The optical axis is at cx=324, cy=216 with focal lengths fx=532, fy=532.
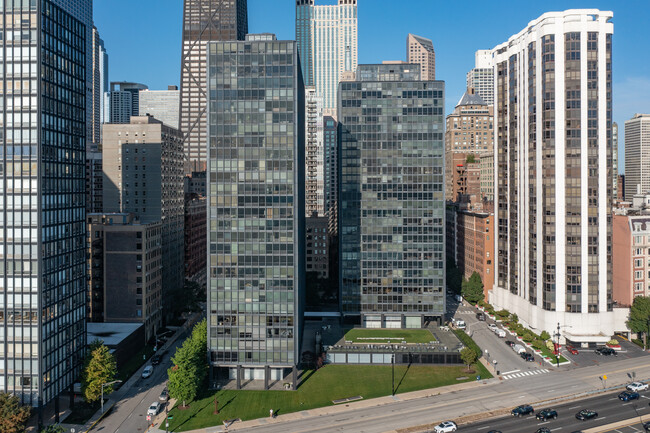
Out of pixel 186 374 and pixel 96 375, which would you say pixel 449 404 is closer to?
pixel 186 374

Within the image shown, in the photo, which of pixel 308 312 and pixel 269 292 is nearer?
pixel 269 292

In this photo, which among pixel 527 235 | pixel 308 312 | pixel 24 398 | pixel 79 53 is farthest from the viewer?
pixel 308 312

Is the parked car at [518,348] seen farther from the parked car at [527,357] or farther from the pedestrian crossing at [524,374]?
the pedestrian crossing at [524,374]

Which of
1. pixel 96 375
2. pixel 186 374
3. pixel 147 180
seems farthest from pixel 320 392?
pixel 147 180

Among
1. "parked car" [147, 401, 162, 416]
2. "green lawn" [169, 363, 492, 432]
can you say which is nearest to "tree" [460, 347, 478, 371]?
"green lawn" [169, 363, 492, 432]

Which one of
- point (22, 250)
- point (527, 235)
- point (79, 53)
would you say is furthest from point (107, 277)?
point (527, 235)

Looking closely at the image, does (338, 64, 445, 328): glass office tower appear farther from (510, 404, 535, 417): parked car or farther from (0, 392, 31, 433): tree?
(0, 392, 31, 433): tree

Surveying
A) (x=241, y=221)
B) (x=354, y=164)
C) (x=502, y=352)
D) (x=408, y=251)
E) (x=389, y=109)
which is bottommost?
(x=502, y=352)

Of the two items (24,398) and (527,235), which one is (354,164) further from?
(24,398)
